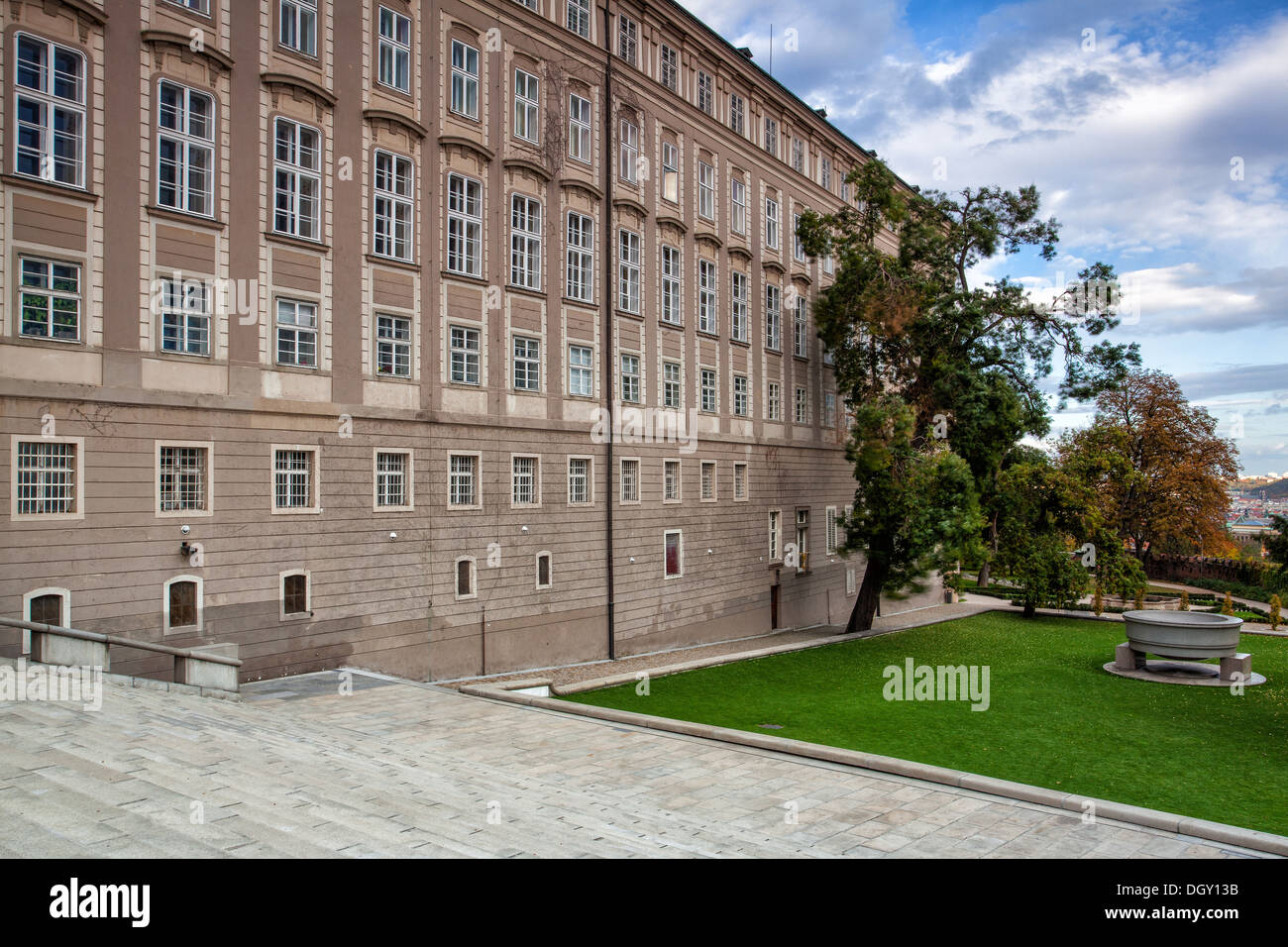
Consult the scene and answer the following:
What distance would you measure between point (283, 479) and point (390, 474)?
264cm

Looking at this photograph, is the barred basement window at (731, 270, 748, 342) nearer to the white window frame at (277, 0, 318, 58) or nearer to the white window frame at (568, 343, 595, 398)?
the white window frame at (568, 343, 595, 398)

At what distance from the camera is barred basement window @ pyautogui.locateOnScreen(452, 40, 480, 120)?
22281 millimetres

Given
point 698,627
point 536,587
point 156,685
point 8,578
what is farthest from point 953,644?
point 8,578

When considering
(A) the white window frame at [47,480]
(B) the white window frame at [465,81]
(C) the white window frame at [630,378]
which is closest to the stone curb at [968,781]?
(A) the white window frame at [47,480]

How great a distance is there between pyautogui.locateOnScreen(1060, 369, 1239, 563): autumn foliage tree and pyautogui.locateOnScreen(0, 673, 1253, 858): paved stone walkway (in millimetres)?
45972

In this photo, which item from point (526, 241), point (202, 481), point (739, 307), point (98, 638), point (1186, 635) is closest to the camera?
point (98, 638)

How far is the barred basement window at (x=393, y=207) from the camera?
20.4 m

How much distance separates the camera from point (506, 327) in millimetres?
23453

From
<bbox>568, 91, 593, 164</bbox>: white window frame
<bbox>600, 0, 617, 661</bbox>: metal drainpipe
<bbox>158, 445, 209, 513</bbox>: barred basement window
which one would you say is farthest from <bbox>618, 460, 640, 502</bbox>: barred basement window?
<bbox>158, 445, 209, 513</bbox>: barred basement window

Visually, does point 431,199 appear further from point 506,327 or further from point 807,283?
point 807,283

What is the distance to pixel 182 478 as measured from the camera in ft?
55.1

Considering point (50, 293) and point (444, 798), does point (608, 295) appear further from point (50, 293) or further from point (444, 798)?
point (444, 798)

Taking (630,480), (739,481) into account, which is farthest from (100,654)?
(739,481)

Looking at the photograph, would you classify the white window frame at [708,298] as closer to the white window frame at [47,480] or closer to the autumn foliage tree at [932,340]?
Result: the autumn foliage tree at [932,340]
